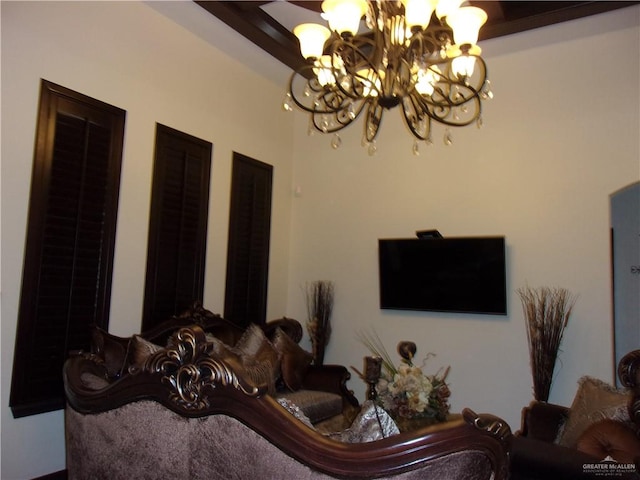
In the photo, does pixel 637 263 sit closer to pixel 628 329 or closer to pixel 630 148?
pixel 628 329

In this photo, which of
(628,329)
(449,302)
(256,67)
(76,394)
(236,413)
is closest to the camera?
(236,413)

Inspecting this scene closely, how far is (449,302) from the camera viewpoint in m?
4.28

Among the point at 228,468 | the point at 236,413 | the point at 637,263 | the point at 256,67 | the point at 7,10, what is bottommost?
the point at 228,468

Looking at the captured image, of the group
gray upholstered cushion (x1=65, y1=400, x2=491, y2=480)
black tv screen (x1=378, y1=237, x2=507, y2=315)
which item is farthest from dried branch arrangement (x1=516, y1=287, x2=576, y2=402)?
gray upholstered cushion (x1=65, y1=400, x2=491, y2=480)

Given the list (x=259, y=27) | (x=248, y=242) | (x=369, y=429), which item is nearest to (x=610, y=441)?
(x=369, y=429)

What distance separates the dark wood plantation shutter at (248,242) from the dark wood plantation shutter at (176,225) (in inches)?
14.4

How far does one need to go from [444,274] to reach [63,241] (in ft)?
9.98

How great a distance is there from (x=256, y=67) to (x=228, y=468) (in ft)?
13.1

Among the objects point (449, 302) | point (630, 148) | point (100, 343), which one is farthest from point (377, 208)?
point (100, 343)

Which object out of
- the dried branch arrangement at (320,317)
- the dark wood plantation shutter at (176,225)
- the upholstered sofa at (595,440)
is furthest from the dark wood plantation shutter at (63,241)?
A: the upholstered sofa at (595,440)

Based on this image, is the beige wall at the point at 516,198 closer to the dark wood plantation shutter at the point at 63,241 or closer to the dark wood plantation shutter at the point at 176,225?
the dark wood plantation shutter at the point at 176,225

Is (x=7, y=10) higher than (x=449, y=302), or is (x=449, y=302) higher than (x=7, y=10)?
(x=7, y=10)

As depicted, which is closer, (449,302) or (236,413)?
(236,413)

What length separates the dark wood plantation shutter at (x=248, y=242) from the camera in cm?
443
